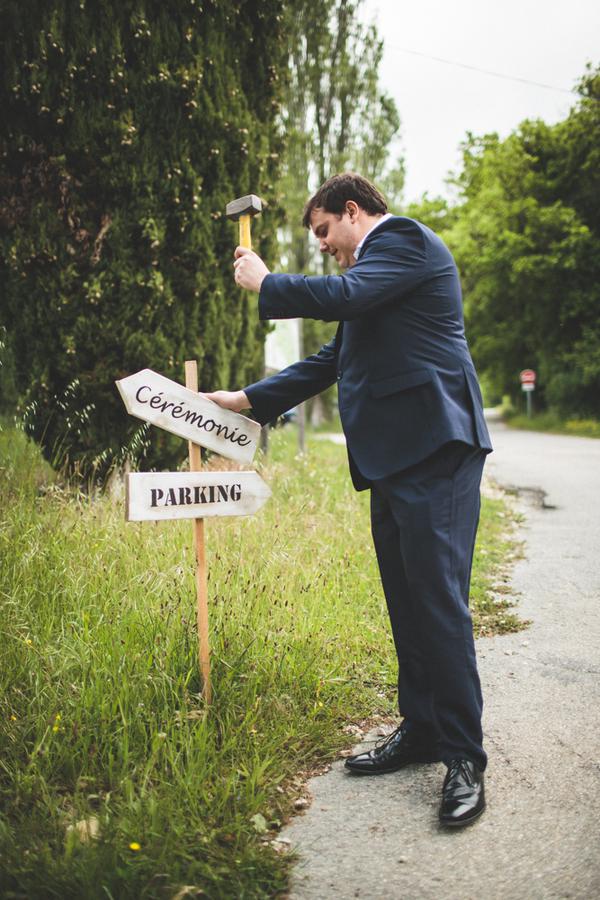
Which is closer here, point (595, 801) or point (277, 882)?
point (277, 882)

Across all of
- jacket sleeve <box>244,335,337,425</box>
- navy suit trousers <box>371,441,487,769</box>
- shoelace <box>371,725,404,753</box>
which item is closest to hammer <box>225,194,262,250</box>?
jacket sleeve <box>244,335,337,425</box>

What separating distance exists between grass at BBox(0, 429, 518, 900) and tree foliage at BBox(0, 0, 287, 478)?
1.28 metres

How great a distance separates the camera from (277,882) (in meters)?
1.95

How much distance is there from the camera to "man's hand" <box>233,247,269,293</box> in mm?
2482

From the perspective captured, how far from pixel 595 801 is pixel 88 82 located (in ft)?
18.7

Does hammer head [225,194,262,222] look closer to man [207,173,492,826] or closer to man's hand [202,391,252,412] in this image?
man [207,173,492,826]

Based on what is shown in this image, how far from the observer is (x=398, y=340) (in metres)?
2.43

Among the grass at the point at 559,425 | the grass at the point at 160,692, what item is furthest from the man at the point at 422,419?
the grass at the point at 559,425

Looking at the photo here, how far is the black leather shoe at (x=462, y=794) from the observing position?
7.34 ft

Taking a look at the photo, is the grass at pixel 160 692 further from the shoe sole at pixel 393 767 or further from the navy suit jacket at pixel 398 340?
the navy suit jacket at pixel 398 340

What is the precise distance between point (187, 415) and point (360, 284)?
865 millimetres

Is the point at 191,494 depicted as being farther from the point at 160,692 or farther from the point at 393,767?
the point at 393,767

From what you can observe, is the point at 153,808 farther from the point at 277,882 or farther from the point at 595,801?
the point at 595,801

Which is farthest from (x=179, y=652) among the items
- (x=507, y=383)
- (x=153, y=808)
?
(x=507, y=383)
